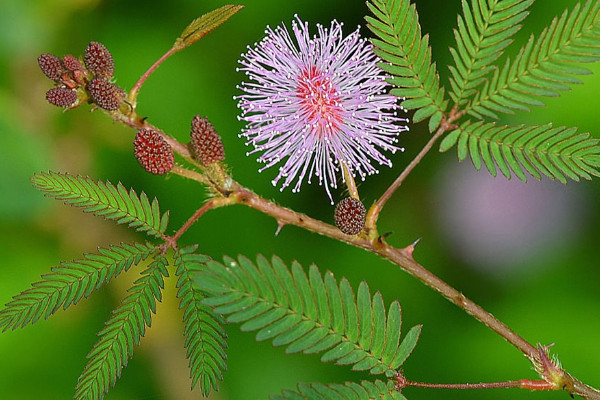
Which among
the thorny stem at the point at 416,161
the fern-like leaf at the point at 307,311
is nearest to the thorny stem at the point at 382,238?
the thorny stem at the point at 416,161

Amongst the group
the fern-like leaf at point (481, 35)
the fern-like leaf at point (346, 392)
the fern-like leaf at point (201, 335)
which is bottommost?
the fern-like leaf at point (201, 335)

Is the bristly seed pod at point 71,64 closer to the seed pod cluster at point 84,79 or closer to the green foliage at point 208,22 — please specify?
the seed pod cluster at point 84,79

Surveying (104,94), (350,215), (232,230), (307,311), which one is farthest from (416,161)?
(232,230)

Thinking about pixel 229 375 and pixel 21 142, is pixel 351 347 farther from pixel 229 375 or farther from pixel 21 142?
pixel 21 142

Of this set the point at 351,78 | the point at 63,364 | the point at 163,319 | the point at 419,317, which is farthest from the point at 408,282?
the point at 63,364

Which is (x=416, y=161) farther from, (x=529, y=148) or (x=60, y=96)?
(x=60, y=96)
